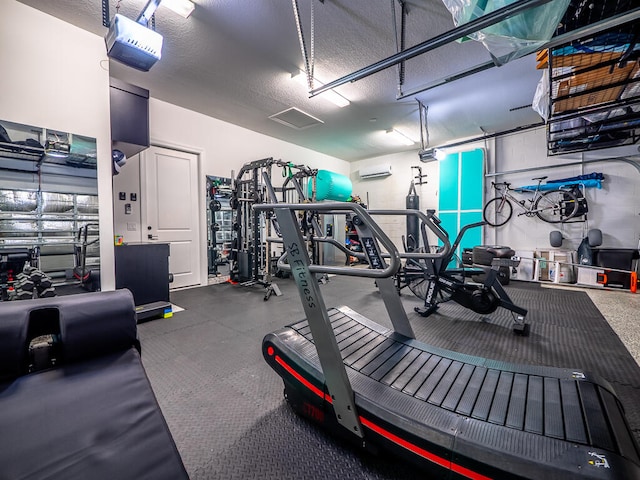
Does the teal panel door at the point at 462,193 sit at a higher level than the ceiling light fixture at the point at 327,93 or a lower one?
lower

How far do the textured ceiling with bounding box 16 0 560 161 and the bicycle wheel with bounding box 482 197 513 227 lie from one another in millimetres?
1669

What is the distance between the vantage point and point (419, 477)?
1268mm

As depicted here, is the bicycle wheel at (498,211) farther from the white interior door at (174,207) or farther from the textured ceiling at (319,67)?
the white interior door at (174,207)

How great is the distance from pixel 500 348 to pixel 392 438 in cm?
195

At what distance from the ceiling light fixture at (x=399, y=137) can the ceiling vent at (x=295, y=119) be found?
1741mm

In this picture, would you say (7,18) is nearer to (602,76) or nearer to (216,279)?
(216,279)

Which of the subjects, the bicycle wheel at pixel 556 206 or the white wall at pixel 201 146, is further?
the bicycle wheel at pixel 556 206

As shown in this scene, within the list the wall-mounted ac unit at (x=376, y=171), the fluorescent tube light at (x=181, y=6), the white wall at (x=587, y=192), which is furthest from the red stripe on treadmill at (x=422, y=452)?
the wall-mounted ac unit at (x=376, y=171)

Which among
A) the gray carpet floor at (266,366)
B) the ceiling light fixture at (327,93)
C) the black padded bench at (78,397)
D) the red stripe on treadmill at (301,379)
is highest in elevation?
the ceiling light fixture at (327,93)

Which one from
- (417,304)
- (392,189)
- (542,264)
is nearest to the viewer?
(417,304)

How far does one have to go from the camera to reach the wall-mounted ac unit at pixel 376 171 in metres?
8.11

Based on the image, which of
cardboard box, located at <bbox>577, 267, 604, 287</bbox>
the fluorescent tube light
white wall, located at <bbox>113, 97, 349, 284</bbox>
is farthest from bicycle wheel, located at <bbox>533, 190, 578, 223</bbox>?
the fluorescent tube light

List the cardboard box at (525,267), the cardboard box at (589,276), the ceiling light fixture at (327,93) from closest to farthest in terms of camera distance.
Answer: the ceiling light fixture at (327,93)
the cardboard box at (589,276)
the cardboard box at (525,267)

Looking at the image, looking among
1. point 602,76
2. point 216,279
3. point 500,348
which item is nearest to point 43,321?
point 500,348
